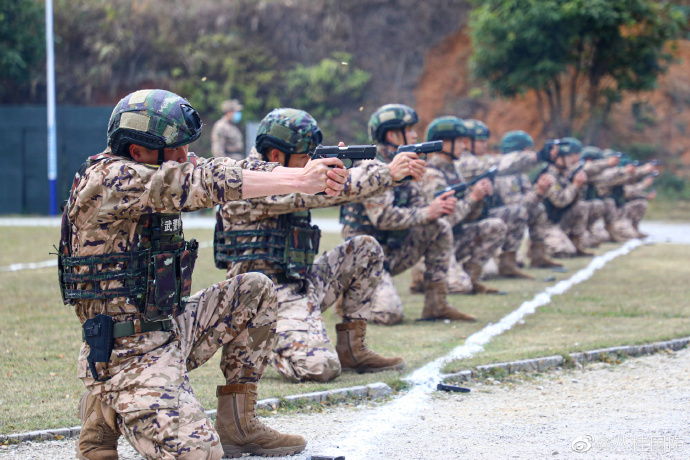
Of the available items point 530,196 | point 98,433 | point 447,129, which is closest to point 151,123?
point 98,433

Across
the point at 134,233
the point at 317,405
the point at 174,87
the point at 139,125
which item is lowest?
the point at 317,405

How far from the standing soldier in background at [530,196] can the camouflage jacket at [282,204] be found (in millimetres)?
6551

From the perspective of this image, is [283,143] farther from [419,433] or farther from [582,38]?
[582,38]

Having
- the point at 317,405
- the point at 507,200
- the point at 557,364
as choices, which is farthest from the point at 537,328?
Result: the point at 507,200

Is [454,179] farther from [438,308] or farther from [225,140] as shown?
[225,140]

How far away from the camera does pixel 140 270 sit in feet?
13.2

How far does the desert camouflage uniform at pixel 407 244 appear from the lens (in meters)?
8.11

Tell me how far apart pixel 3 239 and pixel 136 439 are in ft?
44.2

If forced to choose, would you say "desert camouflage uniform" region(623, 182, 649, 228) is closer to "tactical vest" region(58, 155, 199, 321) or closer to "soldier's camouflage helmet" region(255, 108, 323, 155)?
"soldier's camouflage helmet" region(255, 108, 323, 155)

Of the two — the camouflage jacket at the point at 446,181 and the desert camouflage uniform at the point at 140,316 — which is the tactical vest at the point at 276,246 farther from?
the camouflage jacket at the point at 446,181

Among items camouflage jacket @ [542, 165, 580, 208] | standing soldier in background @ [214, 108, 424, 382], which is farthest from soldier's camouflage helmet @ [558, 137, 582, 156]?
standing soldier in background @ [214, 108, 424, 382]

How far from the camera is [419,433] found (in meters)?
4.69

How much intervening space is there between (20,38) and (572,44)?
52.1 feet

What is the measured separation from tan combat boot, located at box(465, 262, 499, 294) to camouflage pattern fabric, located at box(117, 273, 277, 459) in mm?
6141
